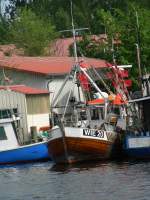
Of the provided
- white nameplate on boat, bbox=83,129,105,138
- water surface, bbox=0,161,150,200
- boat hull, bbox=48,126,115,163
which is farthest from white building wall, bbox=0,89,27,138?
white nameplate on boat, bbox=83,129,105,138

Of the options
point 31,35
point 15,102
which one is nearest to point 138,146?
point 15,102

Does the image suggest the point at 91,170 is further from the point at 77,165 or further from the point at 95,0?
the point at 95,0

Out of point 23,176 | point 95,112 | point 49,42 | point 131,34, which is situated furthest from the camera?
point 49,42

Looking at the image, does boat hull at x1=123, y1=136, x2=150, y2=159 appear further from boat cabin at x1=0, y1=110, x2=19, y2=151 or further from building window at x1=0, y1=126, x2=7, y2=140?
building window at x1=0, y1=126, x2=7, y2=140

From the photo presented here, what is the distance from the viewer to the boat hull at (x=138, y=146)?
166 ft

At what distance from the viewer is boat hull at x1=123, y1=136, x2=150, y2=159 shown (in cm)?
5050

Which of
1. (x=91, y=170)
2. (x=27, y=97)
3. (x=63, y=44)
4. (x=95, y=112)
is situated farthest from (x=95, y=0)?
(x=91, y=170)

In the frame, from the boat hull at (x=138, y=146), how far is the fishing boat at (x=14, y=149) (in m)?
5.70

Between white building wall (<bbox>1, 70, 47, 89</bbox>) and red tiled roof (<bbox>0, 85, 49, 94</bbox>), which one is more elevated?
white building wall (<bbox>1, 70, 47, 89</bbox>)

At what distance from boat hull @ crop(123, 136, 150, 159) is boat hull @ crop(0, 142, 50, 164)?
5718 millimetres

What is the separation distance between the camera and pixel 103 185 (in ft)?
132

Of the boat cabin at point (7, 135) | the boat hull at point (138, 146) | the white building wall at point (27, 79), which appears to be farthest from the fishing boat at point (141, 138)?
the white building wall at point (27, 79)

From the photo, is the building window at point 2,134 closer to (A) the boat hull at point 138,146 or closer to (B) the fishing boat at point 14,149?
(B) the fishing boat at point 14,149

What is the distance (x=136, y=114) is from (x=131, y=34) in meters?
24.7
